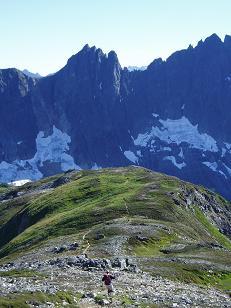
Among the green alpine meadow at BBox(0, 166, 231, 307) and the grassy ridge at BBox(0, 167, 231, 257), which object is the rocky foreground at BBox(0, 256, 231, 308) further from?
the grassy ridge at BBox(0, 167, 231, 257)

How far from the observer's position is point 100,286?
193 ft

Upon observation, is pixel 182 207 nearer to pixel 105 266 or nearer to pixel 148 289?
pixel 105 266

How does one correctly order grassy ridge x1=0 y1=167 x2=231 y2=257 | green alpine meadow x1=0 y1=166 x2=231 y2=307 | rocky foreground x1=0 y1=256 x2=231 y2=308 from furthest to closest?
grassy ridge x1=0 y1=167 x2=231 y2=257, green alpine meadow x1=0 y1=166 x2=231 y2=307, rocky foreground x1=0 y1=256 x2=231 y2=308

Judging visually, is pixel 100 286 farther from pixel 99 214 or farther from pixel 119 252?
pixel 99 214

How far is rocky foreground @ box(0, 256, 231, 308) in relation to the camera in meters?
51.6

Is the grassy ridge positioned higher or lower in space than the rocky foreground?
lower

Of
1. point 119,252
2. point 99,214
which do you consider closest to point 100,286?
point 119,252

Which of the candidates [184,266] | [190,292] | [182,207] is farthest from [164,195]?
[190,292]

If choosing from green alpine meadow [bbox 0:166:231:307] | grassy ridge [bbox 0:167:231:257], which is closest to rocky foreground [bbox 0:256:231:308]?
green alpine meadow [bbox 0:166:231:307]

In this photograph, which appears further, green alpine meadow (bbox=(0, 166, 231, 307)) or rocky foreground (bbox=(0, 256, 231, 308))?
green alpine meadow (bbox=(0, 166, 231, 307))

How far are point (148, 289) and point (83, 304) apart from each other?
12.2 m

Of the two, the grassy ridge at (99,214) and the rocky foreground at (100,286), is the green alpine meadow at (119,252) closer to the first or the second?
the rocky foreground at (100,286)

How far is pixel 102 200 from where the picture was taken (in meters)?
172

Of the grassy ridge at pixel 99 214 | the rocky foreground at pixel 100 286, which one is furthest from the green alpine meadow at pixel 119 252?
the grassy ridge at pixel 99 214
